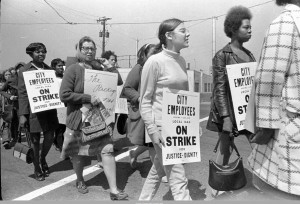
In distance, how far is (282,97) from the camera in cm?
201

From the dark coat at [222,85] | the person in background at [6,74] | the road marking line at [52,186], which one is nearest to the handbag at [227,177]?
the dark coat at [222,85]

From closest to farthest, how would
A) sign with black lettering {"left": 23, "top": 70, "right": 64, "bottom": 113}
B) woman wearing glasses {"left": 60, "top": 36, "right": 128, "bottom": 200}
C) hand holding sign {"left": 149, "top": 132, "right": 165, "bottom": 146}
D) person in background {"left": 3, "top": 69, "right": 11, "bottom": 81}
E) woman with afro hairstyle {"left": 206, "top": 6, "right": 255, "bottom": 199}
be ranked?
1. hand holding sign {"left": 149, "top": 132, "right": 165, "bottom": 146}
2. woman with afro hairstyle {"left": 206, "top": 6, "right": 255, "bottom": 199}
3. woman wearing glasses {"left": 60, "top": 36, "right": 128, "bottom": 200}
4. sign with black lettering {"left": 23, "top": 70, "right": 64, "bottom": 113}
5. person in background {"left": 3, "top": 69, "right": 11, "bottom": 81}

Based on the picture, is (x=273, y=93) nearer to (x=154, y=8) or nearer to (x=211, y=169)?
(x=211, y=169)

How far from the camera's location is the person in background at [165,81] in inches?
111

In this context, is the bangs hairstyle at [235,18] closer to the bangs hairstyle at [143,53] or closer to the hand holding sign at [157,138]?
the bangs hairstyle at [143,53]

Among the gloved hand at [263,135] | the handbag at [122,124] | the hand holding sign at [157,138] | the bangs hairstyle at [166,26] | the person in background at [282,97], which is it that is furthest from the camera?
the handbag at [122,124]

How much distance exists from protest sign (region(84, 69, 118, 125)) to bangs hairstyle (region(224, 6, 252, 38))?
1246 mm

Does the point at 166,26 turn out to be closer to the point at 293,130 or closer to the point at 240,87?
the point at 240,87

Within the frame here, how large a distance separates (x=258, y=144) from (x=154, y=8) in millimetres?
1482

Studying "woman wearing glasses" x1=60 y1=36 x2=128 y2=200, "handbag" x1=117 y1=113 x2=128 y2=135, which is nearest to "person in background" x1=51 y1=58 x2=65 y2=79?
"handbag" x1=117 y1=113 x2=128 y2=135

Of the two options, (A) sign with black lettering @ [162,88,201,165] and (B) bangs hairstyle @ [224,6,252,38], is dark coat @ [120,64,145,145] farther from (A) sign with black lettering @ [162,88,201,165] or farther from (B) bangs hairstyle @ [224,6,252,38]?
(B) bangs hairstyle @ [224,6,252,38]

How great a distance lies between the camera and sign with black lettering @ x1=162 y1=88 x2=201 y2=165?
2.78 meters

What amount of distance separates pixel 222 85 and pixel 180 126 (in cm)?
75

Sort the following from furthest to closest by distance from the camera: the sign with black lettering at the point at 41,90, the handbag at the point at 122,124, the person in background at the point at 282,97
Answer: the handbag at the point at 122,124, the sign with black lettering at the point at 41,90, the person in background at the point at 282,97
